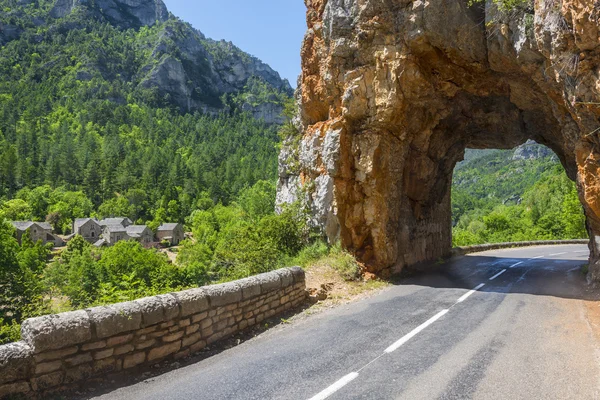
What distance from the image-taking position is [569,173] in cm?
1695

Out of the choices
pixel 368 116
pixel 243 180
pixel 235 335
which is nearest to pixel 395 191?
pixel 368 116

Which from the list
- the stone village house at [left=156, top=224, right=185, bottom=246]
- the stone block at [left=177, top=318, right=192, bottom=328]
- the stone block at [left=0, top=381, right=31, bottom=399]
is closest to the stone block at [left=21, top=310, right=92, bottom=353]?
the stone block at [left=0, top=381, right=31, bottom=399]

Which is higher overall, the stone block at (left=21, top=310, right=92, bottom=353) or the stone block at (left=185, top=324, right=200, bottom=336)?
the stone block at (left=21, top=310, right=92, bottom=353)

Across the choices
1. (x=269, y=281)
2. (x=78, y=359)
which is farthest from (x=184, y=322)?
(x=269, y=281)

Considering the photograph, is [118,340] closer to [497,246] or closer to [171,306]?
[171,306]

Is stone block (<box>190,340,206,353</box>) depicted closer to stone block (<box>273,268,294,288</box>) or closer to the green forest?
the green forest

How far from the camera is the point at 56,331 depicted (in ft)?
15.5

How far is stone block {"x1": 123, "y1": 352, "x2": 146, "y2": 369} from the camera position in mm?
5413

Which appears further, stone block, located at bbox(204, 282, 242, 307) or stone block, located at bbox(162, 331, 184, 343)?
stone block, located at bbox(204, 282, 242, 307)

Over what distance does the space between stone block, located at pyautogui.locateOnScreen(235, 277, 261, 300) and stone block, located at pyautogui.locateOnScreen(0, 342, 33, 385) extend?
145 inches

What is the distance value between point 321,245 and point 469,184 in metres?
158

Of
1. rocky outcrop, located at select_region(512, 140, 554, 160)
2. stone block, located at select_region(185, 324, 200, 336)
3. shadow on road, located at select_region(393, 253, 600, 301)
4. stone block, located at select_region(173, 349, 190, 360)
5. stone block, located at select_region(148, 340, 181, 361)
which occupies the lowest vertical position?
shadow on road, located at select_region(393, 253, 600, 301)

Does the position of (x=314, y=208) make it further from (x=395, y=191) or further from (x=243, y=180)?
(x=243, y=180)

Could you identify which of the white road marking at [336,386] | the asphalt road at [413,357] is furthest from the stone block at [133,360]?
the white road marking at [336,386]
